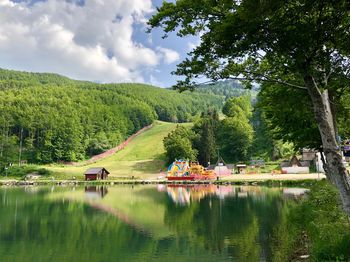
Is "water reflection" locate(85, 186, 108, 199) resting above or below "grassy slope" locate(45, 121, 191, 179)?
below

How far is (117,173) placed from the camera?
3371 inches

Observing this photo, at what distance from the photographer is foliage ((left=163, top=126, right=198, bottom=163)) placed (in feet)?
276

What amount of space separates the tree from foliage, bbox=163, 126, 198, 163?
71.7m

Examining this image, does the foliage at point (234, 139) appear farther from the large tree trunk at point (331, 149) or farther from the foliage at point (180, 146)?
the large tree trunk at point (331, 149)

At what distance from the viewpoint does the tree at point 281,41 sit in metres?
8.71

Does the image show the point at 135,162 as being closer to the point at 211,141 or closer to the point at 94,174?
the point at 94,174

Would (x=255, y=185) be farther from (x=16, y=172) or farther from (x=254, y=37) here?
(x=16, y=172)

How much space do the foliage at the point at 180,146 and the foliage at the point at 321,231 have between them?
62846 millimetres

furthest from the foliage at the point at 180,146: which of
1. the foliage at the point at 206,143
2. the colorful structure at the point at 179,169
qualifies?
the colorful structure at the point at 179,169

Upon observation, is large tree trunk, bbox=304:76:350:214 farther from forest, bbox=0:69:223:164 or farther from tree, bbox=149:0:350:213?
forest, bbox=0:69:223:164

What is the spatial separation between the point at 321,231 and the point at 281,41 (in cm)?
588

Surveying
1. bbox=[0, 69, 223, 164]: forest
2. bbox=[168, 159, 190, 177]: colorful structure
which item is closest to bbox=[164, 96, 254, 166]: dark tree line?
bbox=[168, 159, 190, 177]: colorful structure

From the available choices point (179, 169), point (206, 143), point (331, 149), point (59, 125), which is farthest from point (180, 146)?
point (331, 149)

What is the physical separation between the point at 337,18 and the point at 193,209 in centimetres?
2390
